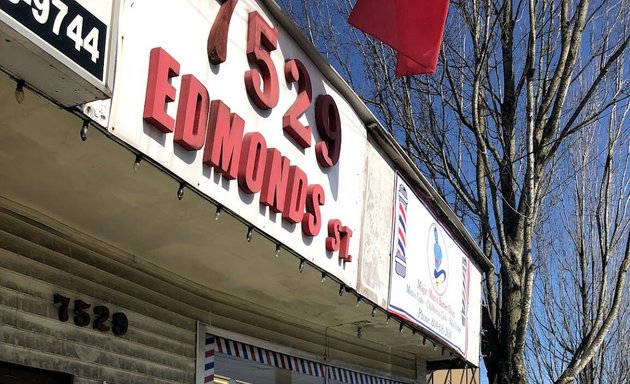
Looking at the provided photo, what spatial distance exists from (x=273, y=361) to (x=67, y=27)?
16.8 ft

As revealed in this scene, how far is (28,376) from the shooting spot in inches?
184

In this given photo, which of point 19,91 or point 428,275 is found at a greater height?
point 428,275

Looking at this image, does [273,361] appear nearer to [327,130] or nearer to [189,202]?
[327,130]

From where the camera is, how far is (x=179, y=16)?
3.78 meters

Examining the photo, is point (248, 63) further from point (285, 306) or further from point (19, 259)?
point (285, 306)

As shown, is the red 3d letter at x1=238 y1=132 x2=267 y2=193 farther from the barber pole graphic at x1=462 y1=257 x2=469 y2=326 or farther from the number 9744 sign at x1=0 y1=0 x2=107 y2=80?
the barber pole graphic at x1=462 y1=257 x2=469 y2=326

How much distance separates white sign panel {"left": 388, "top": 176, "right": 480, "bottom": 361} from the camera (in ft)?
23.1

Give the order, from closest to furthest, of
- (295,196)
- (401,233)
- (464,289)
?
(295,196)
(401,233)
(464,289)

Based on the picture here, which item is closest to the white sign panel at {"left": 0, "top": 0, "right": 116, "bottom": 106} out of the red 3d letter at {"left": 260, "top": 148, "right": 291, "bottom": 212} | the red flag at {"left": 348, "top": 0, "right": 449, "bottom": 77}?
the red 3d letter at {"left": 260, "top": 148, "right": 291, "bottom": 212}

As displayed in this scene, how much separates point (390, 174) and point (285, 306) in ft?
4.99

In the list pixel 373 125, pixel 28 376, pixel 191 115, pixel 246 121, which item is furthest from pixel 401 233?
pixel 191 115

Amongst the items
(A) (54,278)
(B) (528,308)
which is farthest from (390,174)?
(B) (528,308)

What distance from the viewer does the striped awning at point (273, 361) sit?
655 cm

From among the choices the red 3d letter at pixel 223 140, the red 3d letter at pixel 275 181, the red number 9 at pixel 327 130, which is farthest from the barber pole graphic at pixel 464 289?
the red 3d letter at pixel 223 140
